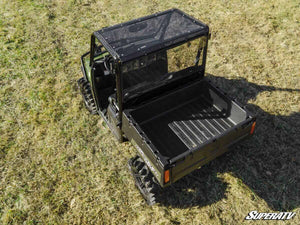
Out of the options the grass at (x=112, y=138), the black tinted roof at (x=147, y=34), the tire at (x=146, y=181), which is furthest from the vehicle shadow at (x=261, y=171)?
the black tinted roof at (x=147, y=34)

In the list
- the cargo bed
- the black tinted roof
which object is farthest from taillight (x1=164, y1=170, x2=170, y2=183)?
the black tinted roof

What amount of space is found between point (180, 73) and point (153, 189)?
199 cm

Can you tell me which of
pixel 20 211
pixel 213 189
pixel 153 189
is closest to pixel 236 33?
pixel 213 189

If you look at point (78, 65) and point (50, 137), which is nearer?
point (50, 137)

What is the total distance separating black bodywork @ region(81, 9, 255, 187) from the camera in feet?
13.1

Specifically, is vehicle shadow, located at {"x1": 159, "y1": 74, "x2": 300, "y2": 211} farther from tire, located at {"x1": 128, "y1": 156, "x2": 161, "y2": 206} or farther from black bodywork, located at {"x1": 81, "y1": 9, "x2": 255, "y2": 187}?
black bodywork, located at {"x1": 81, "y1": 9, "x2": 255, "y2": 187}

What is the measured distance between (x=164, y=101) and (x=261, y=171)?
2.21 metres

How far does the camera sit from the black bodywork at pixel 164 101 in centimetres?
398

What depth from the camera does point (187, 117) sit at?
16.4 feet

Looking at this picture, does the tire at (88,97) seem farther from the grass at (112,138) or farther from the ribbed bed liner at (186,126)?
the ribbed bed liner at (186,126)

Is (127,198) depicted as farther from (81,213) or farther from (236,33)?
(236,33)

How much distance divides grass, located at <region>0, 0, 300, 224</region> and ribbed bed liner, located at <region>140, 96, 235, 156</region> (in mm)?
786

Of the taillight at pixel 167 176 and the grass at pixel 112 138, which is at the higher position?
the taillight at pixel 167 176

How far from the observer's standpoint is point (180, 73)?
4758 mm
